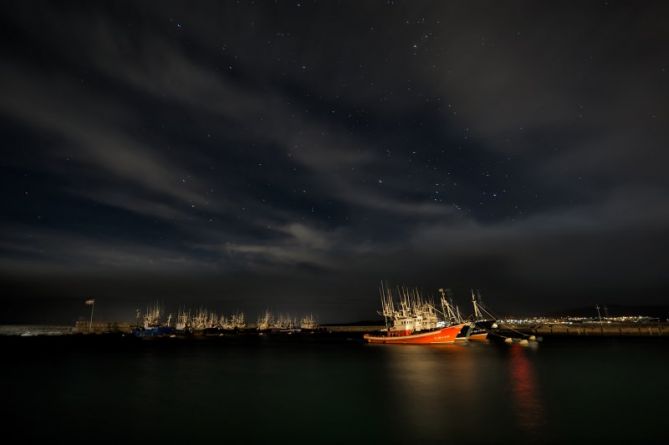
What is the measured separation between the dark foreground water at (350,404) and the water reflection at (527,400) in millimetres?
91

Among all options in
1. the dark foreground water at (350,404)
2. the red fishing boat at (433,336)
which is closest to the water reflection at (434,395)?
the dark foreground water at (350,404)

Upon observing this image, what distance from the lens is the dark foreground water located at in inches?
926

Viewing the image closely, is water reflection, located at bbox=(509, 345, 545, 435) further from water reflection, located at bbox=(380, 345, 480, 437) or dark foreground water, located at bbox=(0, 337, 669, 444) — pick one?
water reflection, located at bbox=(380, 345, 480, 437)

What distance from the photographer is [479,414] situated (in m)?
27.1

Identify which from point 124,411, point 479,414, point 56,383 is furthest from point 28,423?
point 479,414

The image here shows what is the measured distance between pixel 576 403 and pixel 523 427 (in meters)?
10.3

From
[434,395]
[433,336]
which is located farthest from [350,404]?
[433,336]

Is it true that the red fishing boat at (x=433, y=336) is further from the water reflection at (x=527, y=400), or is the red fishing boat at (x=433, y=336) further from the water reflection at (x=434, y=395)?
the water reflection at (x=527, y=400)

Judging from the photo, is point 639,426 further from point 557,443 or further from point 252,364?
point 252,364

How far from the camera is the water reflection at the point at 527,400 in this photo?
24744 mm

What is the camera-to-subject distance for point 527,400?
103ft

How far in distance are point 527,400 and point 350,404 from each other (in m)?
14.2

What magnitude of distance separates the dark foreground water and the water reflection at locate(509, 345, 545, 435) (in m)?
0.09

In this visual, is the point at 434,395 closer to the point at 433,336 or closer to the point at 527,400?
the point at 527,400
